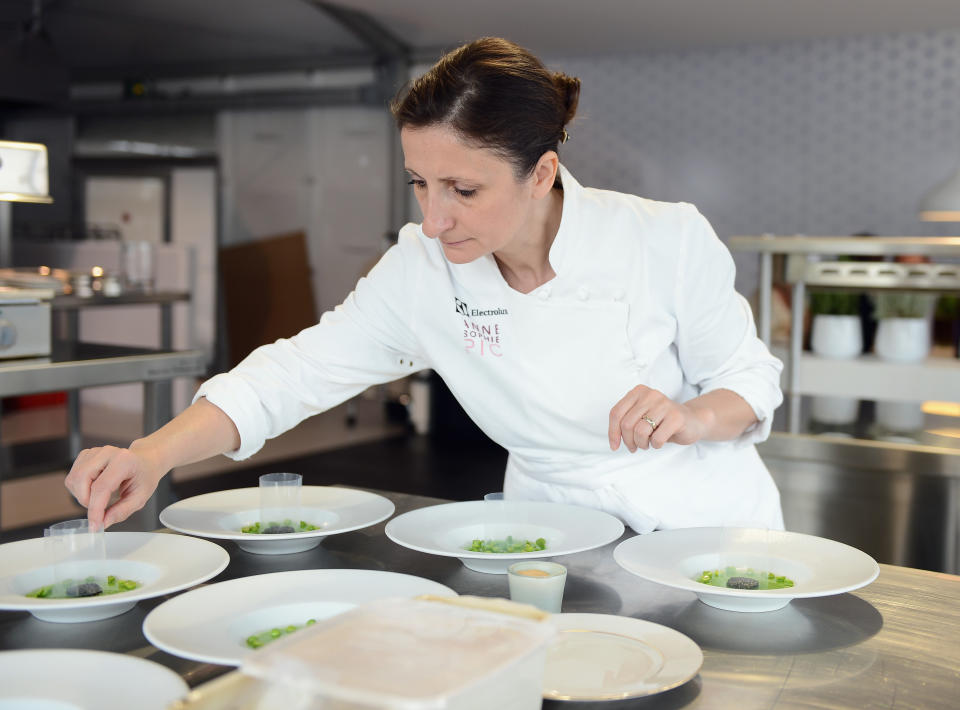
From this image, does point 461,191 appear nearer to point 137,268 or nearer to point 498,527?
point 498,527

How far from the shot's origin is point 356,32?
299 inches

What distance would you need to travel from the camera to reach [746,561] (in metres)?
1.16

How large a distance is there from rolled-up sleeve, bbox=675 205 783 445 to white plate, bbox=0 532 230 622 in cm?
74

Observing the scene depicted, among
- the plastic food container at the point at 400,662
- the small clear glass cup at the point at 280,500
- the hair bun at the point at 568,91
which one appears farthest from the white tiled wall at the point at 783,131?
the plastic food container at the point at 400,662

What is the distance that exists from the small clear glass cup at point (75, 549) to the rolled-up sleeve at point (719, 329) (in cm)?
85

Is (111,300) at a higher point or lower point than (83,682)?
higher

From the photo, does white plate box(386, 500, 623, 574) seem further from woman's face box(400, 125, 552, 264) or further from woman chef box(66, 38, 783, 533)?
woman's face box(400, 125, 552, 264)

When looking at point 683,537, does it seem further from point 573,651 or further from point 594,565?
point 573,651

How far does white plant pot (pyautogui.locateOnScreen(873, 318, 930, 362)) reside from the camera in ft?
9.77

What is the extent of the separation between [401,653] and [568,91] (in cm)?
100

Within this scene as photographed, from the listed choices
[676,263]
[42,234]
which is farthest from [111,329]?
[676,263]

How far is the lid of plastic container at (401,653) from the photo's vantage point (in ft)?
1.82

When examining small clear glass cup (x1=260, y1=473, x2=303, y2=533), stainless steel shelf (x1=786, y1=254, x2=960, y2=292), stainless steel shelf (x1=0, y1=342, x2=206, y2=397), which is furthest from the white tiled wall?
small clear glass cup (x1=260, y1=473, x2=303, y2=533)

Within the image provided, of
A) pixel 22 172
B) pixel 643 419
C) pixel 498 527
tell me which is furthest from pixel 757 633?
pixel 22 172
